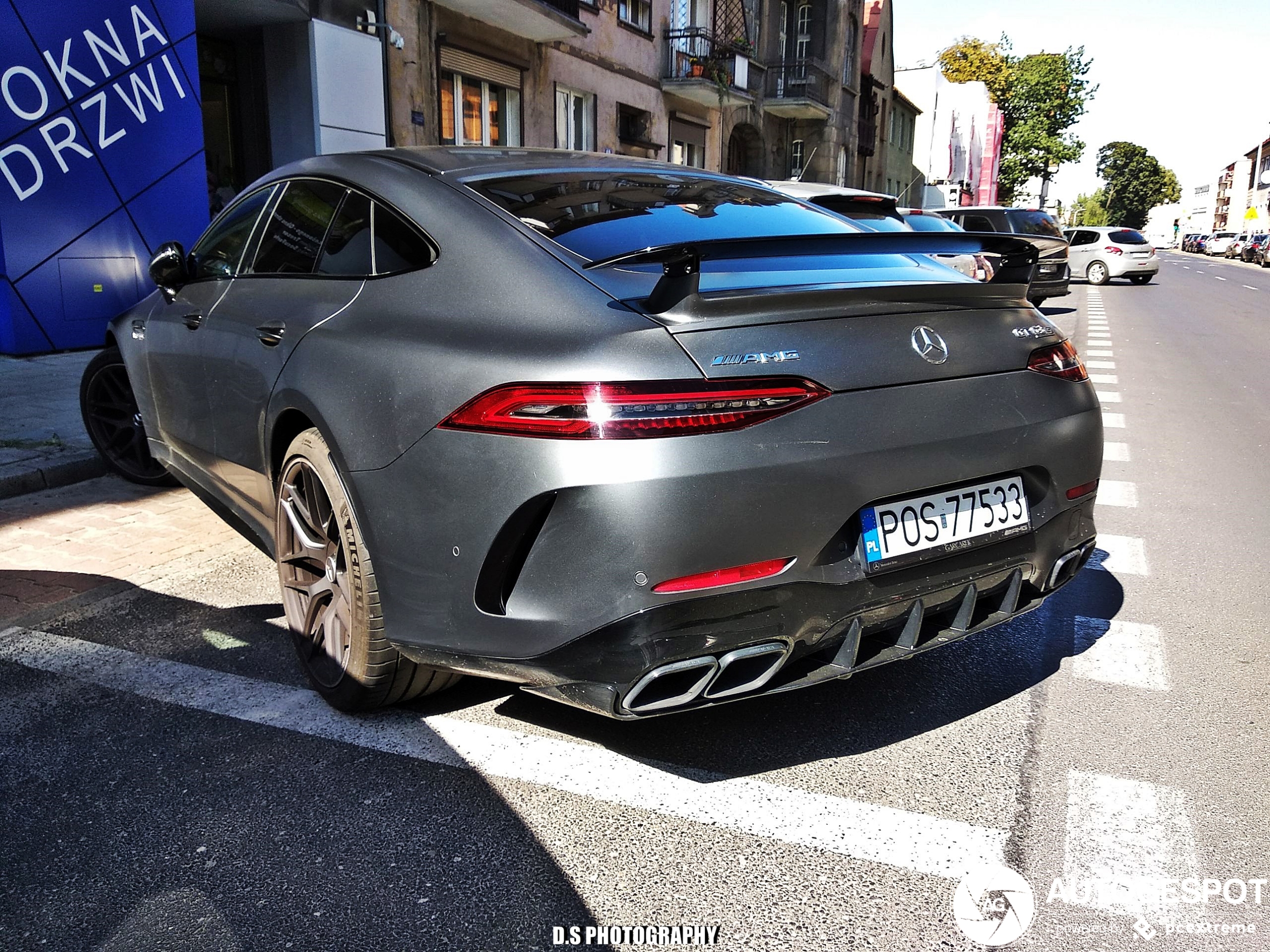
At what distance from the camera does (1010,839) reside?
2.30m

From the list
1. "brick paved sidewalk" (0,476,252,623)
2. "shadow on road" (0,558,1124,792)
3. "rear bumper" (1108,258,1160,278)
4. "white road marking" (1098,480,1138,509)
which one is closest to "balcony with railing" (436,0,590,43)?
"brick paved sidewalk" (0,476,252,623)

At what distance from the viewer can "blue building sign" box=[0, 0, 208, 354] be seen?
898 centimetres

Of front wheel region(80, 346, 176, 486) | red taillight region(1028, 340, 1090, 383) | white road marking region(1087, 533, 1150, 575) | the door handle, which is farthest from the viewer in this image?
front wheel region(80, 346, 176, 486)

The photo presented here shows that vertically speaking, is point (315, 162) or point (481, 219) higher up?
point (315, 162)

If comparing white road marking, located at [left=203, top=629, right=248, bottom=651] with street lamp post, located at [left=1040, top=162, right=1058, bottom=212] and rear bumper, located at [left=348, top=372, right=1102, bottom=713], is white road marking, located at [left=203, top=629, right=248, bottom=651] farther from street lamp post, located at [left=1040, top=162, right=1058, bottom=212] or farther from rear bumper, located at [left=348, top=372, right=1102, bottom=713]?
street lamp post, located at [left=1040, top=162, right=1058, bottom=212]

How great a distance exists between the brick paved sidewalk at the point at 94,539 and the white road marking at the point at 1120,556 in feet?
12.0

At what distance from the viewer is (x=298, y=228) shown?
10.9 feet

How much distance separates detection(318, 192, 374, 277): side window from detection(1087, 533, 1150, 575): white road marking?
300 cm

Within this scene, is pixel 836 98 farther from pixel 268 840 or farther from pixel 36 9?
pixel 268 840

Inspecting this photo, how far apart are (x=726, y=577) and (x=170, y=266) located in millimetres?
2841

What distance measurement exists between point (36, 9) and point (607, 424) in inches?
372

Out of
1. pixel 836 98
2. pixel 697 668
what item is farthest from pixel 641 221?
pixel 836 98

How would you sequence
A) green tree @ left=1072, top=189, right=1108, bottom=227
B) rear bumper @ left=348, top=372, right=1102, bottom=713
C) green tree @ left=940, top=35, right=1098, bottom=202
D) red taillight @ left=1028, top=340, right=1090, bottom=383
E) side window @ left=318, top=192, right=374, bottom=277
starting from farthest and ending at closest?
1. green tree @ left=1072, top=189, right=1108, bottom=227
2. green tree @ left=940, top=35, right=1098, bottom=202
3. side window @ left=318, top=192, right=374, bottom=277
4. red taillight @ left=1028, top=340, right=1090, bottom=383
5. rear bumper @ left=348, top=372, right=1102, bottom=713

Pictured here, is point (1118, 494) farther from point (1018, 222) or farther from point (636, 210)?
point (1018, 222)
